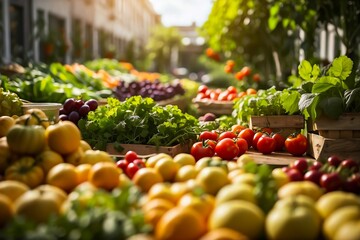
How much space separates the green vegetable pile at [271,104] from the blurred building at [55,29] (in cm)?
849

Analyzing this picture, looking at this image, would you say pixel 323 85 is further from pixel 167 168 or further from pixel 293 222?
pixel 293 222

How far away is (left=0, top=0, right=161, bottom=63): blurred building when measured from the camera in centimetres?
1377

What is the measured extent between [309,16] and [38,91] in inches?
176

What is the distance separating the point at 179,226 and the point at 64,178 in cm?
75

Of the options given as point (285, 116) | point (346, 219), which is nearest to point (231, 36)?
point (285, 116)

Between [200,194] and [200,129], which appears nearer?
[200,194]

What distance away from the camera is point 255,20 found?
9.92 m

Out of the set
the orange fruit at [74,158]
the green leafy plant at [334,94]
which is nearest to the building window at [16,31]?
the green leafy plant at [334,94]

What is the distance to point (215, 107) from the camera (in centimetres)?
641

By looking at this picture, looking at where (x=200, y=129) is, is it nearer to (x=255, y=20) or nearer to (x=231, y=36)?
(x=255, y=20)

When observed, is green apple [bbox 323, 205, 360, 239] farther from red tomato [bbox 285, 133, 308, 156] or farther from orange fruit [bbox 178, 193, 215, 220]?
red tomato [bbox 285, 133, 308, 156]

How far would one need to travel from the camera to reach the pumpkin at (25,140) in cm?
239

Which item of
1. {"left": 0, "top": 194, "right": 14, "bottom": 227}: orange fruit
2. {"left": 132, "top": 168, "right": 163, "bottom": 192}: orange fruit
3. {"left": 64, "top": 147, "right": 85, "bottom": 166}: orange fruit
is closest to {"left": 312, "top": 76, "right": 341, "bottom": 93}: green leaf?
{"left": 132, "top": 168, "right": 163, "bottom": 192}: orange fruit

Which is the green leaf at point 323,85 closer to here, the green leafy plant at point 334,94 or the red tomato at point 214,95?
the green leafy plant at point 334,94
